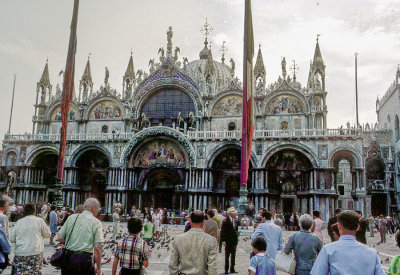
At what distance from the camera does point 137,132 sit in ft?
118

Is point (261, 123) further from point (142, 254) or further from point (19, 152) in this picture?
point (142, 254)

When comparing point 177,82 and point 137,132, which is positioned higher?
point 177,82

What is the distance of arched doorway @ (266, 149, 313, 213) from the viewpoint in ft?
111

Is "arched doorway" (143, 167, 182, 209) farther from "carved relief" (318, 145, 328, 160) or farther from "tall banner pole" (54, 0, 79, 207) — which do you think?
"tall banner pole" (54, 0, 79, 207)

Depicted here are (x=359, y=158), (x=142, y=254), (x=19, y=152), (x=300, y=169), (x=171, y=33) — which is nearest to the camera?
(x=142, y=254)

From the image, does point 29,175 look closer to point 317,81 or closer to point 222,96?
point 222,96

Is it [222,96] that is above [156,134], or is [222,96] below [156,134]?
above

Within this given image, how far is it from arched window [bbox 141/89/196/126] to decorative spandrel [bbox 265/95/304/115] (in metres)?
7.92

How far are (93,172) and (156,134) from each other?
8696 mm

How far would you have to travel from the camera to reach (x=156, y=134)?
3531 centimetres

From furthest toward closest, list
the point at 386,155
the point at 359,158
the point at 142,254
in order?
the point at 386,155
the point at 359,158
the point at 142,254

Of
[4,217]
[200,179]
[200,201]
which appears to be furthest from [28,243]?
[200,179]

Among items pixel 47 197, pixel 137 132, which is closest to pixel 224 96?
pixel 137 132

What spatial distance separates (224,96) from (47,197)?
21.3 meters
